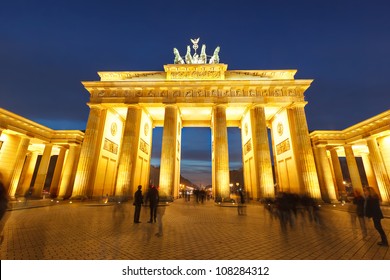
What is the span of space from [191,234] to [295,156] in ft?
61.0

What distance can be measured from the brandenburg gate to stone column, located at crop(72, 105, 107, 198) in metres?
0.10

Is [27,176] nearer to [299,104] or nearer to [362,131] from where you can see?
[299,104]

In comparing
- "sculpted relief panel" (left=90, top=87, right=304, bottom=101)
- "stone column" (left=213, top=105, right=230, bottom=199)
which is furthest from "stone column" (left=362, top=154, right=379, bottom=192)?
"stone column" (left=213, top=105, right=230, bottom=199)

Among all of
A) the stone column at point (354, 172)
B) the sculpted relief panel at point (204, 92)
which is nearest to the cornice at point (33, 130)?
the sculpted relief panel at point (204, 92)

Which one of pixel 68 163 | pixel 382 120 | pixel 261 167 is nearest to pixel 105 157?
pixel 68 163

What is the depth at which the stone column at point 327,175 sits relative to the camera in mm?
19741

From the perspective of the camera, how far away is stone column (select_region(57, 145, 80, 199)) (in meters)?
20.2

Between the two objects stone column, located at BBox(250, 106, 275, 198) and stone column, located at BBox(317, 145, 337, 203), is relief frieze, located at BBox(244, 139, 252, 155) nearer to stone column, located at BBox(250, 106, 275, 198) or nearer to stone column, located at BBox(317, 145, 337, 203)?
stone column, located at BBox(250, 106, 275, 198)

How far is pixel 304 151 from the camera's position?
1902 cm

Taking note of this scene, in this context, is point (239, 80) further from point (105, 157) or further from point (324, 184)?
point (105, 157)

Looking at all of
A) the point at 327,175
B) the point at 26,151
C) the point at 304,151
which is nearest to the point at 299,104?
the point at 304,151

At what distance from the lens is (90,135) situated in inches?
794

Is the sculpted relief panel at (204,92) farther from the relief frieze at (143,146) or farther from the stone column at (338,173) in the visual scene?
the stone column at (338,173)
